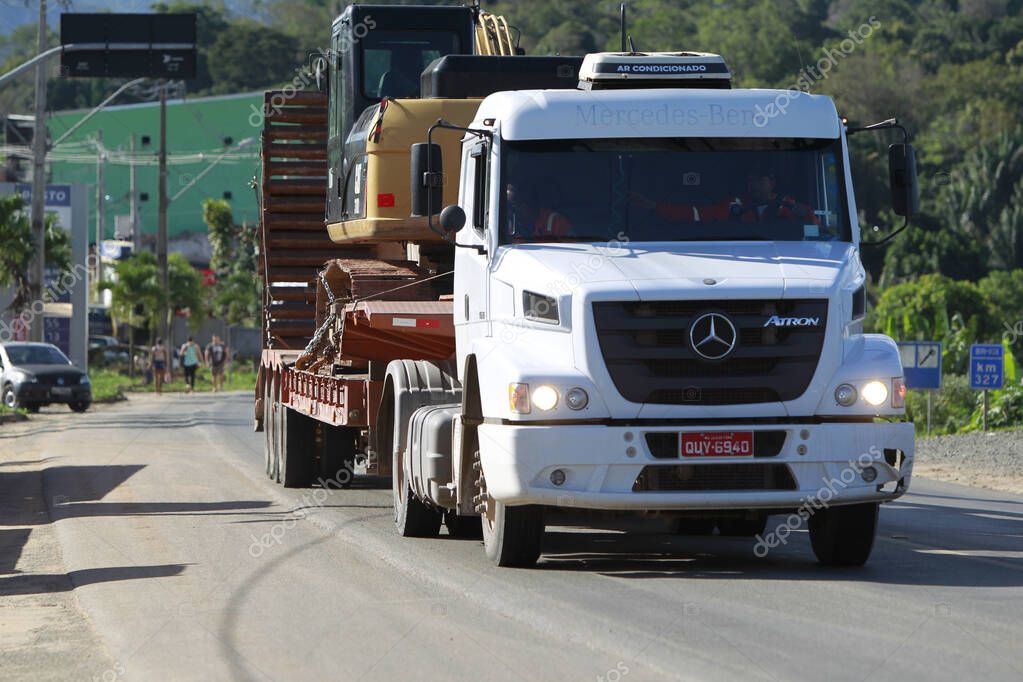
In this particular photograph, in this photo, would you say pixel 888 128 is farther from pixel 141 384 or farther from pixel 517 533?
pixel 141 384

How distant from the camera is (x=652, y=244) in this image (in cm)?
1143

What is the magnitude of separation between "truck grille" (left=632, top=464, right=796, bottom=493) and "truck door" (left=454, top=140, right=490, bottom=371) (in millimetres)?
1737

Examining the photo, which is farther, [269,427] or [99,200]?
[99,200]

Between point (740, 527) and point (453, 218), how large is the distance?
3.70 metres

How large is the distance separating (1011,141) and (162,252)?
130 feet

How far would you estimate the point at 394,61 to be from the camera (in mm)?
17234

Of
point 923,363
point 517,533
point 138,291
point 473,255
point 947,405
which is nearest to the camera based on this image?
point 517,533

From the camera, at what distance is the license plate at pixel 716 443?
417 inches

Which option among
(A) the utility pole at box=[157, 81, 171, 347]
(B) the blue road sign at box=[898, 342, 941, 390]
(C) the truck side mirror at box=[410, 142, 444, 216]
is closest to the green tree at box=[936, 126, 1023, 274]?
(A) the utility pole at box=[157, 81, 171, 347]

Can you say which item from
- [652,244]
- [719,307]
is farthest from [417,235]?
[719,307]

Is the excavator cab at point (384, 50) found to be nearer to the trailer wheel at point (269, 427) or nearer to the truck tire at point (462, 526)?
the trailer wheel at point (269, 427)

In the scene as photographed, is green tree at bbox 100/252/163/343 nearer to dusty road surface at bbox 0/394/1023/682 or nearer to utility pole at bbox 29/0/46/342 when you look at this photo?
utility pole at bbox 29/0/46/342

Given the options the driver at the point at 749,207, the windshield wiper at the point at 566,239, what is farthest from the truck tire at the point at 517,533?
the driver at the point at 749,207

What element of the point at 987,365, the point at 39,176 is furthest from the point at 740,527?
the point at 39,176
